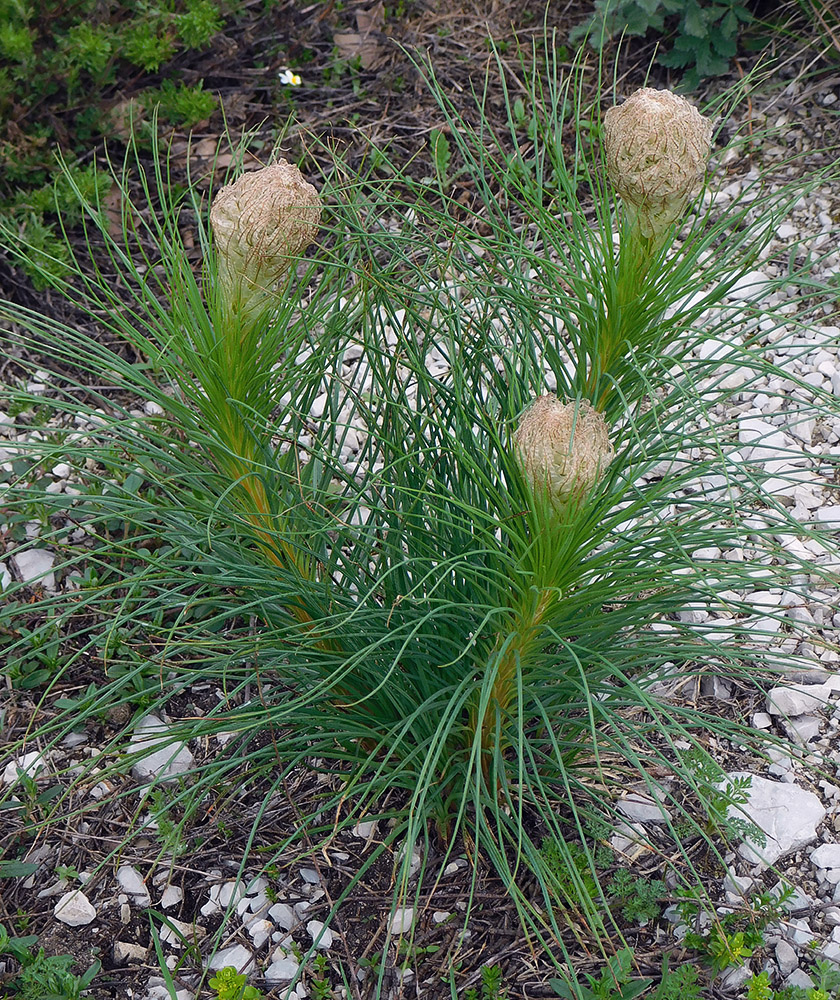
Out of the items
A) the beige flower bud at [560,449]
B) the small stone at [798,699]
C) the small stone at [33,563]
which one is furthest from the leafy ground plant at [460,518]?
the small stone at [33,563]

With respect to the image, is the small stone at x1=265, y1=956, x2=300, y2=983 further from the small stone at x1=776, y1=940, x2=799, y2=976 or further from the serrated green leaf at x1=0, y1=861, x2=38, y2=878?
the small stone at x1=776, y1=940, x2=799, y2=976

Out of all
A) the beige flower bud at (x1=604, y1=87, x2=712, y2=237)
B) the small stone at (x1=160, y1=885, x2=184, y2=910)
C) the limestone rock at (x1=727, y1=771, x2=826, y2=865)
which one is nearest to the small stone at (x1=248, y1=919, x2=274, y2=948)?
the small stone at (x1=160, y1=885, x2=184, y2=910)

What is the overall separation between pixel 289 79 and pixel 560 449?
2631 mm

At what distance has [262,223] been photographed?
54.9 inches

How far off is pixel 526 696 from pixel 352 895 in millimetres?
536

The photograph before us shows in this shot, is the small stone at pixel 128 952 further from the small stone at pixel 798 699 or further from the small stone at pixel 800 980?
the small stone at pixel 798 699

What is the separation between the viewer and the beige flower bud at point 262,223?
140cm

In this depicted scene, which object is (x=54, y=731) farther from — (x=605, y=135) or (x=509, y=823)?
(x=605, y=135)

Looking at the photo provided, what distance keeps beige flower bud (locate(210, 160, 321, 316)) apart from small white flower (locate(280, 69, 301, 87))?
218 cm

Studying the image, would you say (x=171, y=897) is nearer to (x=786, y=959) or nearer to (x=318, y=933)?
(x=318, y=933)

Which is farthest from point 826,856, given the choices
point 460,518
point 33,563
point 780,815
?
point 33,563

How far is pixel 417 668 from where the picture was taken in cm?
179

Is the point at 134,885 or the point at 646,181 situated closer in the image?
the point at 646,181

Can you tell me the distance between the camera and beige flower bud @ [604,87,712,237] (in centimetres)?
137
